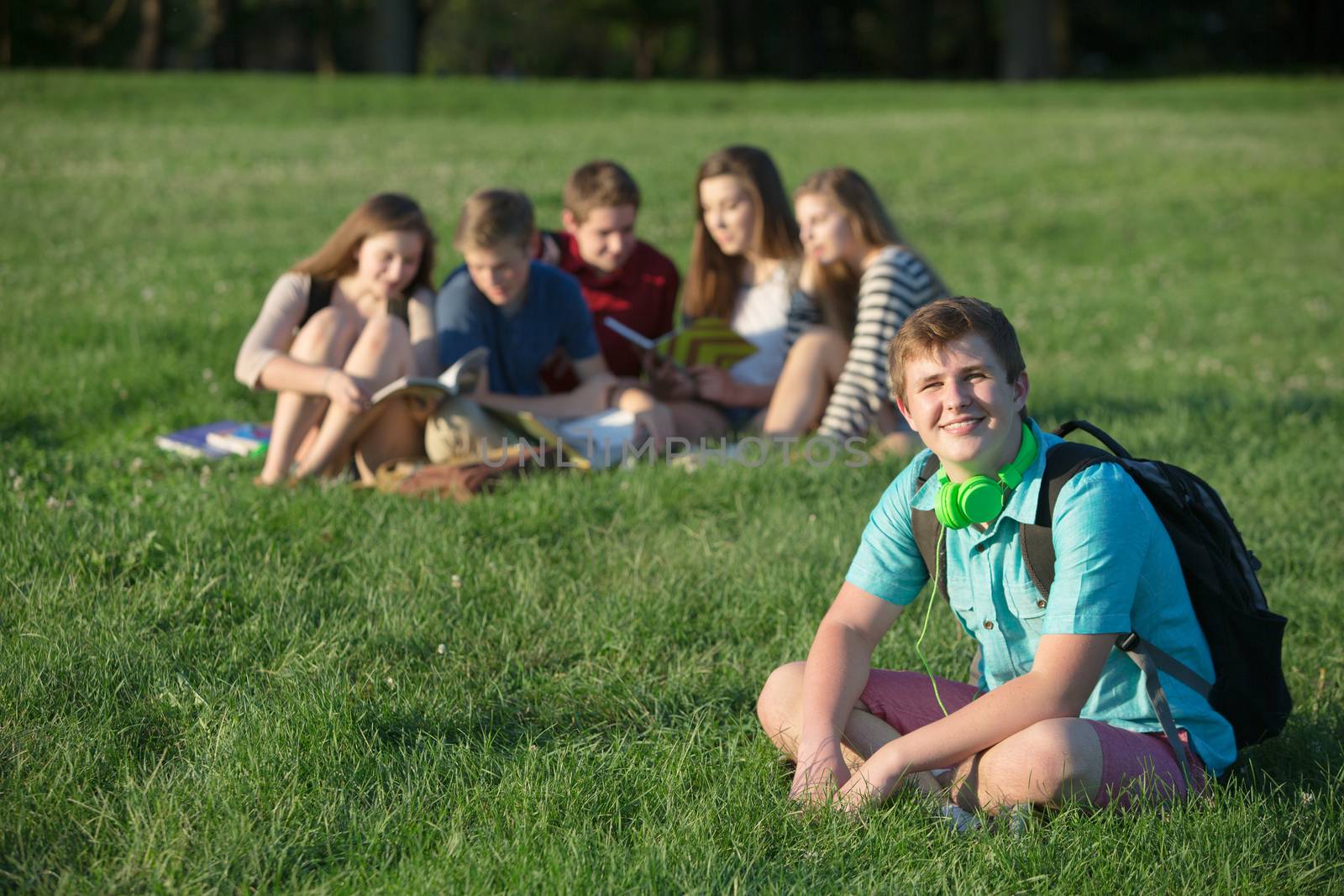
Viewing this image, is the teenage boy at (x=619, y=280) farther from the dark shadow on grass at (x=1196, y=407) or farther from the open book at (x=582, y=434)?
the dark shadow on grass at (x=1196, y=407)

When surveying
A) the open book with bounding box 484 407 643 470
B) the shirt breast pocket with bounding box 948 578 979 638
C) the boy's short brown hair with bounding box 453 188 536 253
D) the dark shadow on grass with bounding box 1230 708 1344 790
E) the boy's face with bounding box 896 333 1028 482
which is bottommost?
the dark shadow on grass with bounding box 1230 708 1344 790

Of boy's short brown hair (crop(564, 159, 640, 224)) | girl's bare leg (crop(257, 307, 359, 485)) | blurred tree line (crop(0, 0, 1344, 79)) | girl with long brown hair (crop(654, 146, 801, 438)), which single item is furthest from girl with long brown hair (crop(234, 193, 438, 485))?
blurred tree line (crop(0, 0, 1344, 79))

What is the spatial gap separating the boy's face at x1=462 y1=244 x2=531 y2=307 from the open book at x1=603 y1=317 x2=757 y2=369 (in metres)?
0.84

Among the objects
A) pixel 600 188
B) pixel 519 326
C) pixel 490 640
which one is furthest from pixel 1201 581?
pixel 600 188

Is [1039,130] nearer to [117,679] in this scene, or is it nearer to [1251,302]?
[1251,302]

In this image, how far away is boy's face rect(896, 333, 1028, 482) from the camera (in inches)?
112

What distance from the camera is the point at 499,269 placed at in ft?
19.1

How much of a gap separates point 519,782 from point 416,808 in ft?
0.79

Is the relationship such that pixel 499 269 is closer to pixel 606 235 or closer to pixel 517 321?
pixel 517 321

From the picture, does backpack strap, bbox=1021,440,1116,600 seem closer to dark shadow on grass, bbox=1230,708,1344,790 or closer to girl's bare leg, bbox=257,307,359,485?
dark shadow on grass, bbox=1230,708,1344,790

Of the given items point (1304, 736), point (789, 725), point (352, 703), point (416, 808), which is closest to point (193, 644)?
point (352, 703)

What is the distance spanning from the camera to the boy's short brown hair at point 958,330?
113 inches

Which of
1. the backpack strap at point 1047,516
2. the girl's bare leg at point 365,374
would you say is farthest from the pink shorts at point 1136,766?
the girl's bare leg at point 365,374

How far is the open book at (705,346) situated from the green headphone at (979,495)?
365 centimetres
